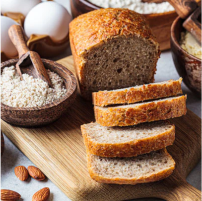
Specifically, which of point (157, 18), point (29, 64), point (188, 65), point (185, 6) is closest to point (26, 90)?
point (29, 64)

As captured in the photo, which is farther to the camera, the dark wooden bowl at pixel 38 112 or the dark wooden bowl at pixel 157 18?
the dark wooden bowl at pixel 157 18

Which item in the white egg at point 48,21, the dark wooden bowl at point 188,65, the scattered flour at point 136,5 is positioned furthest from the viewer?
the scattered flour at point 136,5

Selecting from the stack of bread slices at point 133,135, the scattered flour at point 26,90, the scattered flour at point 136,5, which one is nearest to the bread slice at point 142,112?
the stack of bread slices at point 133,135

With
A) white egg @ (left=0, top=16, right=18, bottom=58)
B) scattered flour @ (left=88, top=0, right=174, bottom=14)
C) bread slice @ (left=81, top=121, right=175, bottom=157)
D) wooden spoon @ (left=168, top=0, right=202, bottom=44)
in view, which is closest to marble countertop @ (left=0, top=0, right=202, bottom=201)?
bread slice @ (left=81, top=121, right=175, bottom=157)

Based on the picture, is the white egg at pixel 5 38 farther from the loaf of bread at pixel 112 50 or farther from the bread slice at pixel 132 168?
the bread slice at pixel 132 168

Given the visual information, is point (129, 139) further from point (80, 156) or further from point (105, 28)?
point (105, 28)
